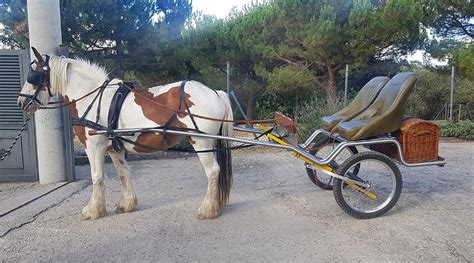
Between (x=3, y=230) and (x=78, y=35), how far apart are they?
712cm

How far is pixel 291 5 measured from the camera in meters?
10.3

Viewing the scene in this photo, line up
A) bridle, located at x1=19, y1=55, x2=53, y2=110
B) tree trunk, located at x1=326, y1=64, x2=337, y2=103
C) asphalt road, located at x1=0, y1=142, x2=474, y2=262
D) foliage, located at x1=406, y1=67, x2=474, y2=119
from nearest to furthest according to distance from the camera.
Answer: asphalt road, located at x1=0, y1=142, x2=474, y2=262
bridle, located at x1=19, y1=55, x2=53, y2=110
tree trunk, located at x1=326, y1=64, x2=337, y2=103
foliage, located at x1=406, y1=67, x2=474, y2=119

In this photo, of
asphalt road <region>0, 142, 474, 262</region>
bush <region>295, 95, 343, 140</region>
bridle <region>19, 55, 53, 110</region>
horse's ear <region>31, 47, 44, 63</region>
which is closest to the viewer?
asphalt road <region>0, 142, 474, 262</region>

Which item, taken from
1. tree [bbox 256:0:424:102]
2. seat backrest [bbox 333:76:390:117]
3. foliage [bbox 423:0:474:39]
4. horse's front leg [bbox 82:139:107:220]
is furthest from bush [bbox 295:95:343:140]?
foliage [bbox 423:0:474:39]

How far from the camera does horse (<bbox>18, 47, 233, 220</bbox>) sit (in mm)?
3521

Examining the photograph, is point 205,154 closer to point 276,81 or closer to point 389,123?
point 389,123

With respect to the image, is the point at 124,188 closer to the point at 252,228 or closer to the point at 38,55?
the point at 252,228

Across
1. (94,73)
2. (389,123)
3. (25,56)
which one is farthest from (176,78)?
(389,123)

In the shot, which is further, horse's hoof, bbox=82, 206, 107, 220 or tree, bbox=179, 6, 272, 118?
tree, bbox=179, 6, 272, 118

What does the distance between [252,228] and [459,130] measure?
8402 millimetres

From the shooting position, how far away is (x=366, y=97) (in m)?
4.29

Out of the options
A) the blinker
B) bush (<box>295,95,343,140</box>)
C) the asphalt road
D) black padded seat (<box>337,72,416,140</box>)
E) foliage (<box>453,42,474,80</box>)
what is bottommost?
the asphalt road

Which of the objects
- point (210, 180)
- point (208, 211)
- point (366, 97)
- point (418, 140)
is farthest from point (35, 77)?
point (418, 140)

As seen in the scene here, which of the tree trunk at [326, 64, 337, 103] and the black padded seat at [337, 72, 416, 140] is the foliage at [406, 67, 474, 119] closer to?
the tree trunk at [326, 64, 337, 103]
